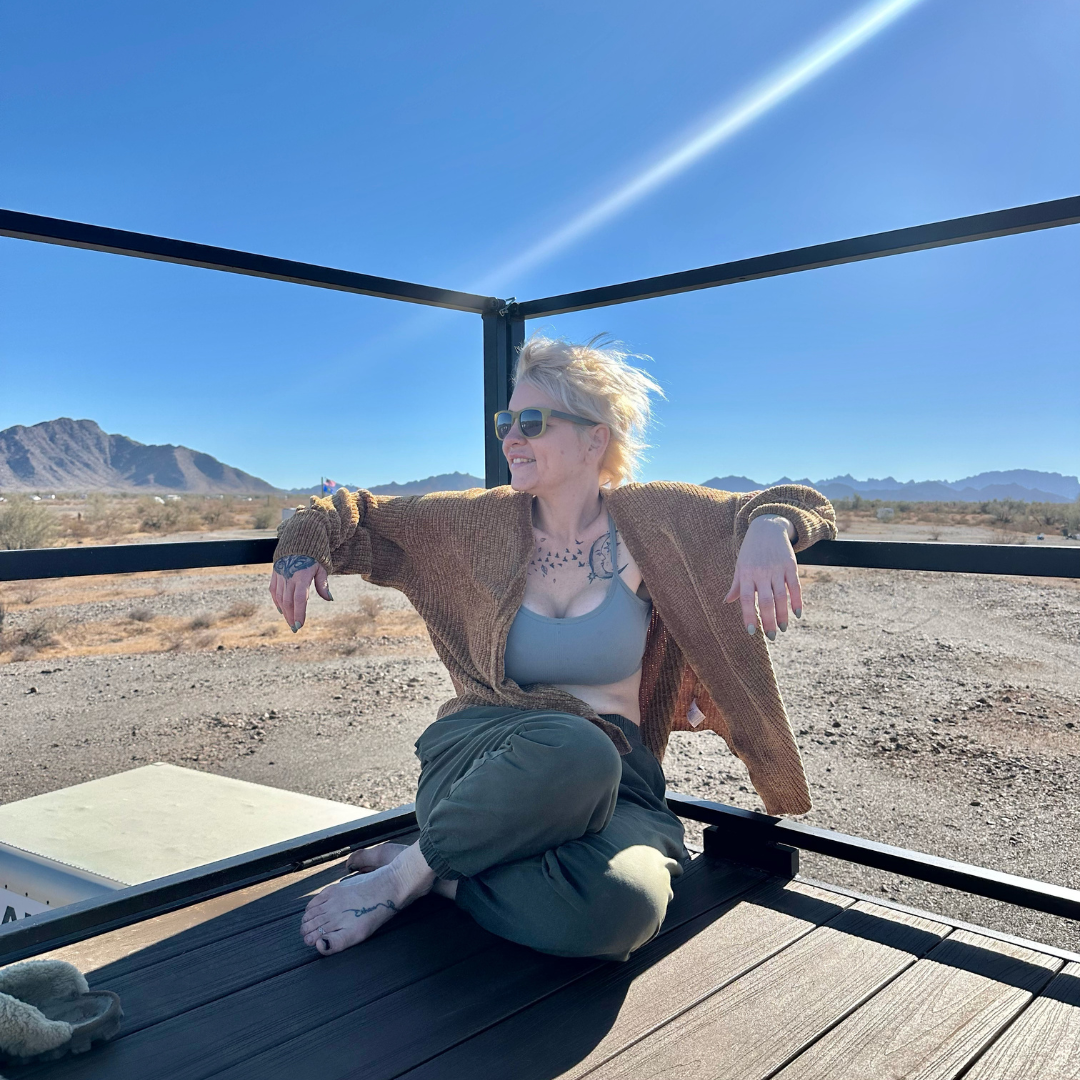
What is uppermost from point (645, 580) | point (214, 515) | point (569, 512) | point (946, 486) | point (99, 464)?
point (569, 512)

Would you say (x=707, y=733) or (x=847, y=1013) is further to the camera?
(x=707, y=733)

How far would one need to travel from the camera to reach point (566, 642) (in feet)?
4.58

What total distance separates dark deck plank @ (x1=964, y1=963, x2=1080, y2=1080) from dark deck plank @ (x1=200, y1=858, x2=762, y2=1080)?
44 cm

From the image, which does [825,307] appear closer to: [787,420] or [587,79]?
[787,420]

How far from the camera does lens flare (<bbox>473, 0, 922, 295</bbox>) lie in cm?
3494

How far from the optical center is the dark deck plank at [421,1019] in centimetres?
92

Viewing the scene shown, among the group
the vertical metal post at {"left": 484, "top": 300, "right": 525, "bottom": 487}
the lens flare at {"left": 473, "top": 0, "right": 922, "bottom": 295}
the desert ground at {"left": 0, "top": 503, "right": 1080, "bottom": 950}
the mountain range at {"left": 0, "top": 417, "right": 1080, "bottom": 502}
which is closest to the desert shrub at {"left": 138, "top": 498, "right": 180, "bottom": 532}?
the desert ground at {"left": 0, "top": 503, "right": 1080, "bottom": 950}

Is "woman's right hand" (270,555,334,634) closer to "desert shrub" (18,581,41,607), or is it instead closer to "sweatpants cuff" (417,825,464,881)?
"sweatpants cuff" (417,825,464,881)

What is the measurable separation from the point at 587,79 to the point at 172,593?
26.1 meters

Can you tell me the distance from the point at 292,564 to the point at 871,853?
1061 mm

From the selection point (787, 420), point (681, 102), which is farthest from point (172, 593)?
point (787, 420)

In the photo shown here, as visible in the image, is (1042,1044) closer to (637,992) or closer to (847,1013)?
(847,1013)

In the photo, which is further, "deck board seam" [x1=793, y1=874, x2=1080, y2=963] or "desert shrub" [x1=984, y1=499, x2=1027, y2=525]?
"desert shrub" [x1=984, y1=499, x2=1027, y2=525]

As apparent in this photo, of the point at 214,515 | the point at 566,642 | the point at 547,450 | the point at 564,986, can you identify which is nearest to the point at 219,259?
the point at 547,450
